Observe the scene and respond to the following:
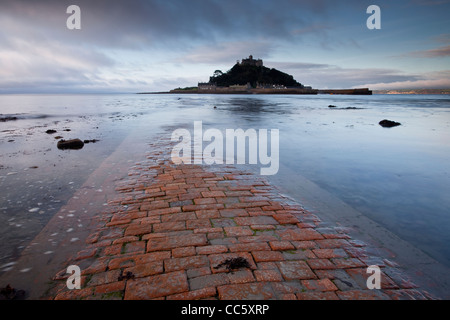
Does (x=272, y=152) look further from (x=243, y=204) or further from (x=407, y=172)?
(x=243, y=204)

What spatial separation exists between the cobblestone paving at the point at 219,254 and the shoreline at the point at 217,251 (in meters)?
0.01

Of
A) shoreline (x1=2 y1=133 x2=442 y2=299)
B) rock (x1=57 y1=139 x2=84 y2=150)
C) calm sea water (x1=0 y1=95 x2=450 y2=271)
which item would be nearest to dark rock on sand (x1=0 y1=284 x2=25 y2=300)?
shoreline (x1=2 y1=133 x2=442 y2=299)

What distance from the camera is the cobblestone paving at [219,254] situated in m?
2.17

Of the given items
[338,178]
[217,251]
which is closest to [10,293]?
[217,251]

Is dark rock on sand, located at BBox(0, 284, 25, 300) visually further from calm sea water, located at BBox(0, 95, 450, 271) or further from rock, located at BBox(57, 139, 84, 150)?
rock, located at BBox(57, 139, 84, 150)

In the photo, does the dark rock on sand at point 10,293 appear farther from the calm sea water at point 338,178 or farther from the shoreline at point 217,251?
the calm sea water at point 338,178

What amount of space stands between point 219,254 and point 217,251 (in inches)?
2.3

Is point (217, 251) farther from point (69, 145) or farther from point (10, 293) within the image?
point (69, 145)

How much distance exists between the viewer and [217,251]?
2689mm

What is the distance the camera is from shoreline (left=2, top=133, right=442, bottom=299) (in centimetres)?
218

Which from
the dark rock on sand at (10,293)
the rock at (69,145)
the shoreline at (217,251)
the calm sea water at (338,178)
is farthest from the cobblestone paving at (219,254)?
the rock at (69,145)

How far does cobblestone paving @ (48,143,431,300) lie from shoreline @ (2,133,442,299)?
0.01 m

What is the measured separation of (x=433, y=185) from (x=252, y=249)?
16.3ft
